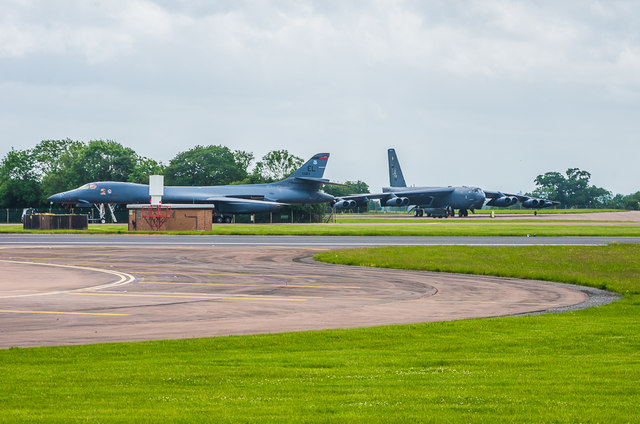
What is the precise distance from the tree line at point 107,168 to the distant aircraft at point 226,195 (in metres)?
27.5

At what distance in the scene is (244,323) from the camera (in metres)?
14.3

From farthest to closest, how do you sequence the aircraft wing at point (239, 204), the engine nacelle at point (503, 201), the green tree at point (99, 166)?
the green tree at point (99, 166)
the engine nacelle at point (503, 201)
the aircraft wing at point (239, 204)

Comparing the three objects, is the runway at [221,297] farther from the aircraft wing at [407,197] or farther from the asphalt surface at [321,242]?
the aircraft wing at [407,197]

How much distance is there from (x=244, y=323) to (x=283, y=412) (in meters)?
7.06

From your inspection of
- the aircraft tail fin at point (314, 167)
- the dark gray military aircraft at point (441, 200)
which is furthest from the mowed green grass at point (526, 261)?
the dark gray military aircraft at point (441, 200)

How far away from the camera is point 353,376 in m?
9.20

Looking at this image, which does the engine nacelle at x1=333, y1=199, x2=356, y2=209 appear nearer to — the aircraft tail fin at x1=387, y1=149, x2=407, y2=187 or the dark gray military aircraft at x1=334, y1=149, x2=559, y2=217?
the dark gray military aircraft at x1=334, y1=149, x2=559, y2=217

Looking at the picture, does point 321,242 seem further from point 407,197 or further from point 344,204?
point 407,197

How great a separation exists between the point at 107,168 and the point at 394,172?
48.1 metres

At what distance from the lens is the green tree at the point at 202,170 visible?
12888cm

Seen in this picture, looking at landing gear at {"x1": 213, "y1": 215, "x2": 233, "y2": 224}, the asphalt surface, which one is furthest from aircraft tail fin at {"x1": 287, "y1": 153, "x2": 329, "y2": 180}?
the asphalt surface

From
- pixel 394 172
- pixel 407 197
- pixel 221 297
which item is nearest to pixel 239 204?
pixel 407 197

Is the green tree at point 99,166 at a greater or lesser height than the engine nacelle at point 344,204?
greater

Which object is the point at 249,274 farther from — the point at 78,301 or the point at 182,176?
the point at 182,176
